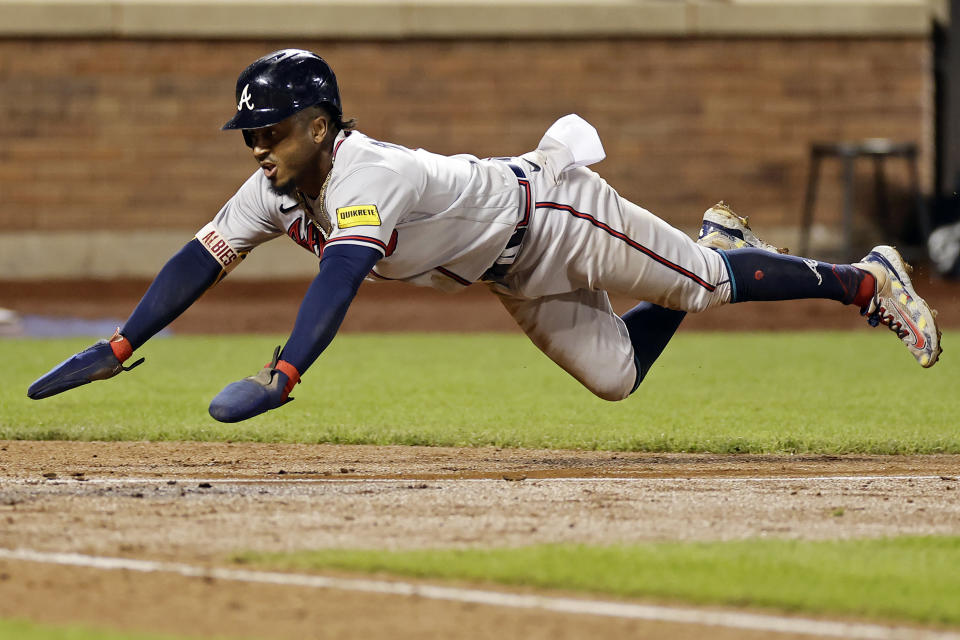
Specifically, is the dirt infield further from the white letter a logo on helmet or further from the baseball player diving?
the white letter a logo on helmet

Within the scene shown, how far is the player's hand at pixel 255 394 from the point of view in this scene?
14.9ft

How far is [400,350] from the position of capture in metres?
13.2

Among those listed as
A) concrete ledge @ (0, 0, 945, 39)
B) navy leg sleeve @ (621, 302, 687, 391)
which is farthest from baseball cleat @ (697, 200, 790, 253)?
concrete ledge @ (0, 0, 945, 39)

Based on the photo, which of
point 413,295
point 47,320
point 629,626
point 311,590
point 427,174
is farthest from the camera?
point 413,295

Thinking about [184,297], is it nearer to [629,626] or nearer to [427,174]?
[427,174]

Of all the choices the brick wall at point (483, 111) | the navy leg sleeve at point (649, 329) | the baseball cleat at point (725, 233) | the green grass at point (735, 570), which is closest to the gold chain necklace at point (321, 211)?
the green grass at point (735, 570)

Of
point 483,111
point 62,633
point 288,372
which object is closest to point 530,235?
point 288,372

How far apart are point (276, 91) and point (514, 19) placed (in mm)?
14382

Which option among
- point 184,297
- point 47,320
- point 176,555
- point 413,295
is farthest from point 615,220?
point 413,295

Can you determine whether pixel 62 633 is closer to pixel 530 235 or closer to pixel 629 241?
pixel 530 235

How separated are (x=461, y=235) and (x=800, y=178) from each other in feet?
48.3

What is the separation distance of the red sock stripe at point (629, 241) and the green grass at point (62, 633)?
2.83 m

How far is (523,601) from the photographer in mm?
3818

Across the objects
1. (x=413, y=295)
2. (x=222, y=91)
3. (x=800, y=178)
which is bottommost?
(x=413, y=295)
